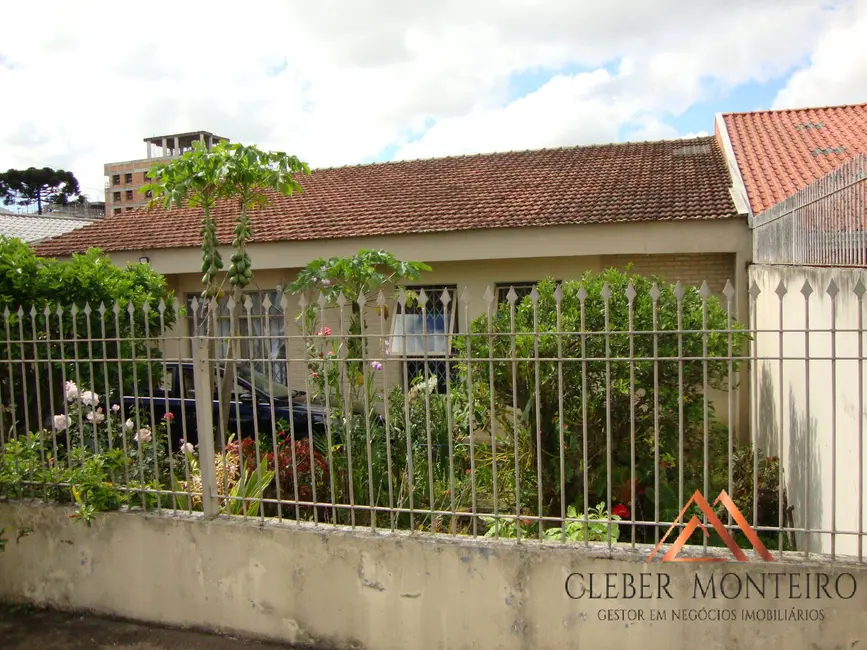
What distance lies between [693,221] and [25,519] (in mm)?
7552

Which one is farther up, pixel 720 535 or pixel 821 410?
pixel 821 410

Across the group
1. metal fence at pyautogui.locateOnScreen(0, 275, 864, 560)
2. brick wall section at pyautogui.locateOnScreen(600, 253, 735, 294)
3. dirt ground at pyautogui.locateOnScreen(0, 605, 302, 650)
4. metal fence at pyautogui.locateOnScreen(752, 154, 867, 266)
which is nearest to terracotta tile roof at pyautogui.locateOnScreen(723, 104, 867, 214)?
brick wall section at pyautogui.locateOnScreen(600, 253, 735, 294)

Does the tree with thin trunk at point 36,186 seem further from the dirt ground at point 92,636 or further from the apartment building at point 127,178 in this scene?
the dirt ground at point 92,636

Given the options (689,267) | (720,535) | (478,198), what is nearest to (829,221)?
(720,535)

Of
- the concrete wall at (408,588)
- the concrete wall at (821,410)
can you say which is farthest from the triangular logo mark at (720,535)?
the concrete wall at (821,410)

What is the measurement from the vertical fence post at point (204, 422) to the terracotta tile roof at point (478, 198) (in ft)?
19.4

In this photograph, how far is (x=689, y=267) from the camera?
30.0 ft

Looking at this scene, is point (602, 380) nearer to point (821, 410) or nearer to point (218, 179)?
point (821, 410)

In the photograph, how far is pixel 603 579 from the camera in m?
3.44

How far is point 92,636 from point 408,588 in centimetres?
193

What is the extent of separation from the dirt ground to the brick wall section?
22.5 ft

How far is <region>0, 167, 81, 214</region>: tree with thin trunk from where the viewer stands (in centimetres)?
7144

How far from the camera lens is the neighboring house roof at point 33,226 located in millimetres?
19089

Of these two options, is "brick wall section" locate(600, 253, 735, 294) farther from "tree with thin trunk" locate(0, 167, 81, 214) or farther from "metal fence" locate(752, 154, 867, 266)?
"tree with thin trunk" locate(0, 167, 81, 214)
